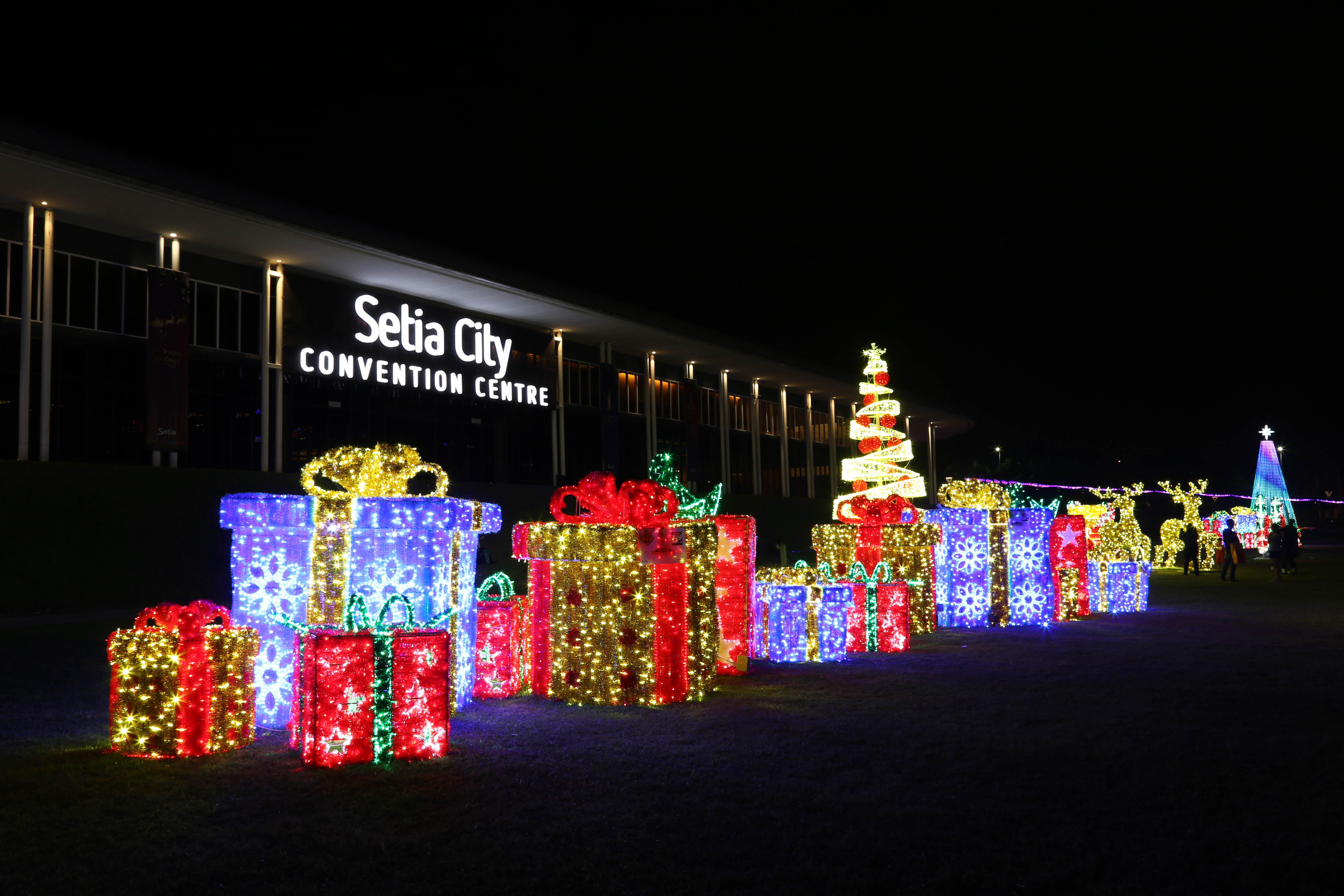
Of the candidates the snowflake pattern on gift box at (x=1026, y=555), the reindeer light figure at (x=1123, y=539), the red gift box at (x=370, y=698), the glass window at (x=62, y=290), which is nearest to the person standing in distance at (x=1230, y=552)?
the reindeer light figure at (x=1123, y=539)

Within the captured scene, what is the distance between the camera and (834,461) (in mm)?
47969

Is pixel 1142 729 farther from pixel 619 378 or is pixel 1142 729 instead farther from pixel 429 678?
pixel 619 378

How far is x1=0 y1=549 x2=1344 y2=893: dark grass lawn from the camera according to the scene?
4066 mm

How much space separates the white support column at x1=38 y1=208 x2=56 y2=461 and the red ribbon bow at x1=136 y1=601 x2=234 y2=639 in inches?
589

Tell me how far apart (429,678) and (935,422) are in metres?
52.6

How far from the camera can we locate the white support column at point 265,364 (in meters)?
23.4

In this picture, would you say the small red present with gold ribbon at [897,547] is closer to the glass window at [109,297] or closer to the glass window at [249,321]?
the glass window at [109,297]

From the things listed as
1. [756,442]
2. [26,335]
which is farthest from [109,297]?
[756,442]

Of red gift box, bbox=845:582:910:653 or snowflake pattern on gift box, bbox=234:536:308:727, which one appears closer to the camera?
snowflake pattern on gift box, bbox=234:536:308:727

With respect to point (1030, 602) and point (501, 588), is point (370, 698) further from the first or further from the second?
point (1030, 602)

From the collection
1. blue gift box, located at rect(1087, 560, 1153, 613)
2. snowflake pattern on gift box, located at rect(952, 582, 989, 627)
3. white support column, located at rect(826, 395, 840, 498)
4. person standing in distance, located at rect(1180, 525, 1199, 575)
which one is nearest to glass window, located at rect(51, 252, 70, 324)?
snowflake pattern on gift box, located at rect(952, 582, 989, 627)

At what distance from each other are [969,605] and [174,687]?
10.6m

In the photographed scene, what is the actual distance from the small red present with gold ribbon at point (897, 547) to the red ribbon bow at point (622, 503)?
545 cm

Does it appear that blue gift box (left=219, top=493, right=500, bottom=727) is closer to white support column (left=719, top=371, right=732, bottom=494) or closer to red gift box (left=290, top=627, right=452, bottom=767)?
red gift box (left=290, top=627, right=452, bottom=767)
